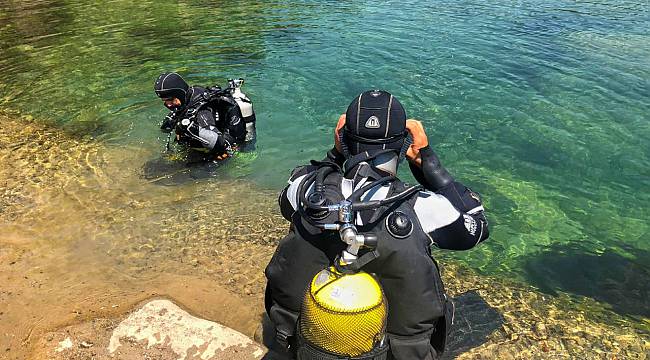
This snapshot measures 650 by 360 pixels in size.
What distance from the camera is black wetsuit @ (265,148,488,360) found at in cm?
252

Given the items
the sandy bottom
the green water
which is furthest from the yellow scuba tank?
the green water

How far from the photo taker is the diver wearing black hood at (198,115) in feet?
23.1

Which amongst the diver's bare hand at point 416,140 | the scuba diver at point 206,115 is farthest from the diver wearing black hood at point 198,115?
the diver's bare hand at point 416,140

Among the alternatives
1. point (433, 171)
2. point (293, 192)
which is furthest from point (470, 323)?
point (293, 192)

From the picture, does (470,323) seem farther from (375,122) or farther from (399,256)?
(375,122)

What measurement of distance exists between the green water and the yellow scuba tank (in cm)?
392

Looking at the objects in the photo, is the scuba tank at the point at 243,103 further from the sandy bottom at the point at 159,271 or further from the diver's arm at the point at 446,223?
the diver's arm at the point at 446,223

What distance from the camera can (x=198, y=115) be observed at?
739 cm

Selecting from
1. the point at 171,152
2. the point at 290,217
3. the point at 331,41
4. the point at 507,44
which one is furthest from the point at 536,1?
the point at 290,217

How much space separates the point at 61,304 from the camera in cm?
488

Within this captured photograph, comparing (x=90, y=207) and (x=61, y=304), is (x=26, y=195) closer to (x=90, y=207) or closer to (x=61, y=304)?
(x=90, y=207)

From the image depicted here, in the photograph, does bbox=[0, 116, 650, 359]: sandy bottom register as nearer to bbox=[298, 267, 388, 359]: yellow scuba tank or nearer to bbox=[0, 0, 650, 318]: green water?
bbox=[0, 0, 650, 318]: green water

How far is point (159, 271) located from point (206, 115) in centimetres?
287

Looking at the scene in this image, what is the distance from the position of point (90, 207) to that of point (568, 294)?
6374mm
